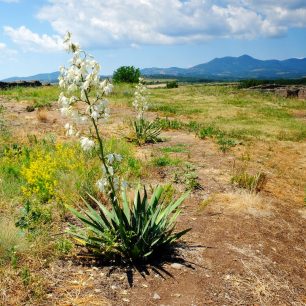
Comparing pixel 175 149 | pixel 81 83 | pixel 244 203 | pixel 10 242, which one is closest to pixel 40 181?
pixel 10 242

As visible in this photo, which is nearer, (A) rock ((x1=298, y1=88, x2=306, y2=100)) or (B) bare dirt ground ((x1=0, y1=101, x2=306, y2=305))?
(B) bare dirt ground ((x1=0, y1=101, x2=306, y2=305))

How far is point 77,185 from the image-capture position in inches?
262

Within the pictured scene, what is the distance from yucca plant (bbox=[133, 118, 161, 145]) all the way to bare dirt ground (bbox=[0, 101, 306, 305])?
3.65 metres

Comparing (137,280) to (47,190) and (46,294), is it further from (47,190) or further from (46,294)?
(47,190)

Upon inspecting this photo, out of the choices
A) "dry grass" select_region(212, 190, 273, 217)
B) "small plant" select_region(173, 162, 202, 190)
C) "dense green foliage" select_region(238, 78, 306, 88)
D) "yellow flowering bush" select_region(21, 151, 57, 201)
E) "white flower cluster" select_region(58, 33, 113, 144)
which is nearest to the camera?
"white flower cluster" select_region(58, 33, 113, 144)

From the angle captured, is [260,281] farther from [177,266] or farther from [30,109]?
[30,109]

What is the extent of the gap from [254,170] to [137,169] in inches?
122

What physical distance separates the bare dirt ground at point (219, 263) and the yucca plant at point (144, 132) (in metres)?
3.65

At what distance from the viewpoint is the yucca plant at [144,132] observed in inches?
491

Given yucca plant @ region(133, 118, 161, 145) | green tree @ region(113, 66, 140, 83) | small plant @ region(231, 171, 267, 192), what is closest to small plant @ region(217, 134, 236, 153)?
yucca plant @ region(133, 118, 161, 145)

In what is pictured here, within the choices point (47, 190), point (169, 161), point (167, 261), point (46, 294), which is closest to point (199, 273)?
point (167, 261)

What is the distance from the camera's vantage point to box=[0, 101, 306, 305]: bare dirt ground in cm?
425

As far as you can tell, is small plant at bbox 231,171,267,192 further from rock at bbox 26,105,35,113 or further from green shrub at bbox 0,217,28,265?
rock at bbox 26,105,35,113

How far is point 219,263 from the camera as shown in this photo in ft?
16.4
